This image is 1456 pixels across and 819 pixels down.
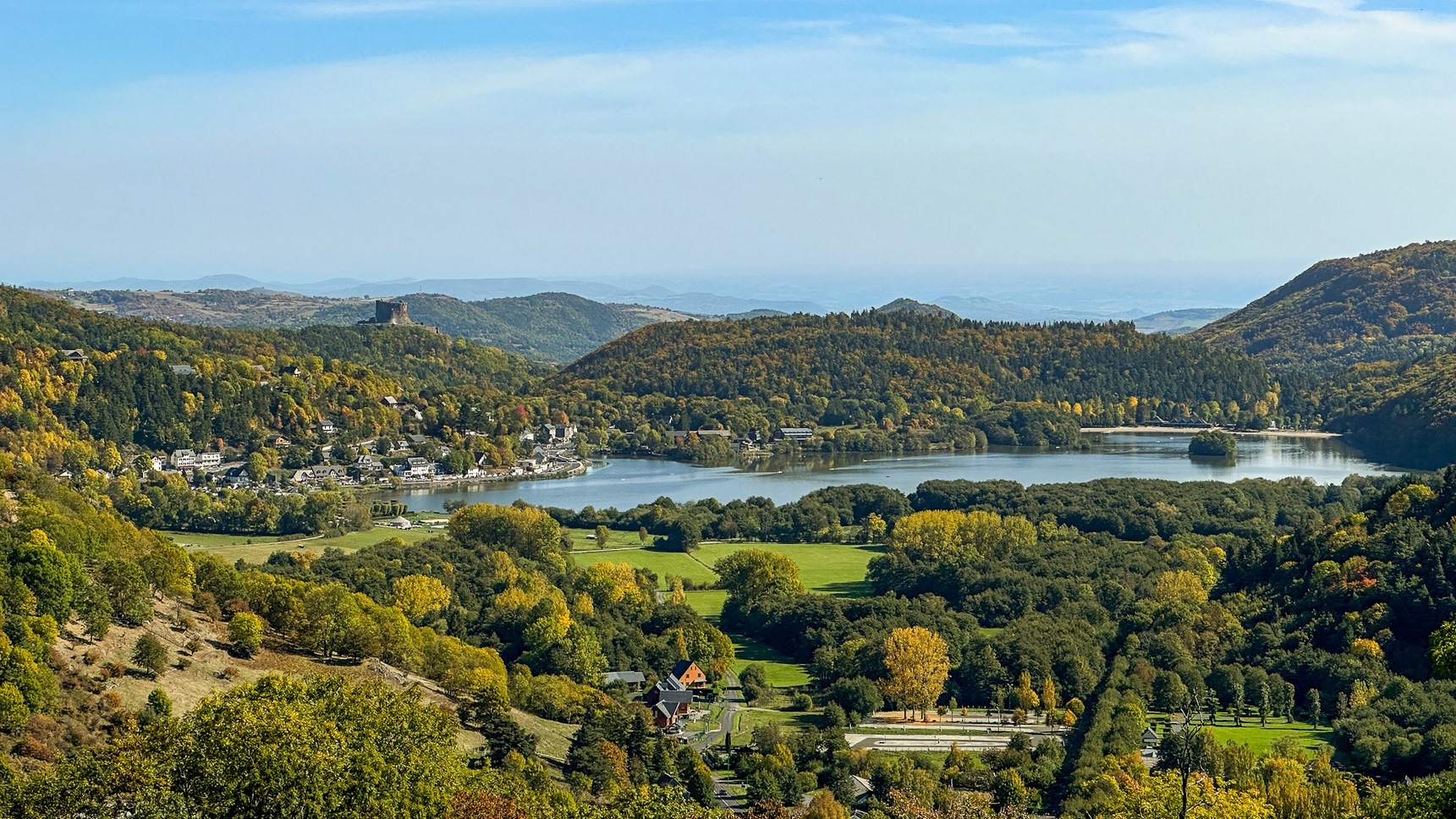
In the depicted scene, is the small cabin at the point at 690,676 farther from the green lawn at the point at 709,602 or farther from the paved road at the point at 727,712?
the green lawn at the point at 709,602

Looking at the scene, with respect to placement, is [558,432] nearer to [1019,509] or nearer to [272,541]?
[272,541]

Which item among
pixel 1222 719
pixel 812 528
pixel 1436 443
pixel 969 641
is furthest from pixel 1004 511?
pixel 1436 443

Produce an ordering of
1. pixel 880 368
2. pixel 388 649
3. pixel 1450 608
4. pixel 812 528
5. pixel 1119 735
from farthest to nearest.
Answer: pixel 880 368 < pixel 812 528 < pixel 1450 608 < pixel 388 649 < pixel 1119 735

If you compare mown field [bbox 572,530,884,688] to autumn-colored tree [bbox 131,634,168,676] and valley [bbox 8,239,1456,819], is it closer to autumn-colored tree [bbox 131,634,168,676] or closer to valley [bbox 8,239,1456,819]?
valley [bbox 8,239,1456,819]

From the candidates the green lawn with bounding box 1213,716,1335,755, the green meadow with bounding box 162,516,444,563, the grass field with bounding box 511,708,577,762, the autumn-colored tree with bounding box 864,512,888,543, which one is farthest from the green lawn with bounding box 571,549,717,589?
the green lawn with bounding box 1213,716,1335,755

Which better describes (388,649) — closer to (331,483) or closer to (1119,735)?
(1119,735)

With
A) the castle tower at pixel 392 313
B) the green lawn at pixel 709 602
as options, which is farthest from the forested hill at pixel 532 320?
the green lawn at pixel 709 602
